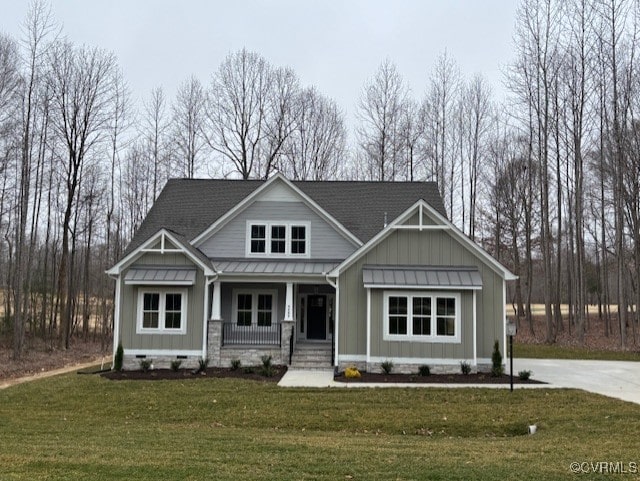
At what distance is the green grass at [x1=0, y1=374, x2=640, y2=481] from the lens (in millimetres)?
6184

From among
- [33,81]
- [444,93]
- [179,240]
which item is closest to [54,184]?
[33,81]

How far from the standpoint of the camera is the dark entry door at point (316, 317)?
62.8 ft

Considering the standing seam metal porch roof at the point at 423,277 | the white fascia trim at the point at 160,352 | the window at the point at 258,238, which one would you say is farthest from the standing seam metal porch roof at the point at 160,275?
the standing seam metal porch roof at the point at 423,277

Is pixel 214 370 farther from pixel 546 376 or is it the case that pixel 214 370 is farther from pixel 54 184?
pixel 54 184

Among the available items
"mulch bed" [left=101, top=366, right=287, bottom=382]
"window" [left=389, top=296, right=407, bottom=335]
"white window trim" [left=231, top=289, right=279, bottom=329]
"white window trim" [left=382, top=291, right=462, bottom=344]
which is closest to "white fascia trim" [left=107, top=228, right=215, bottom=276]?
"white window trim" [left=231, top=289, right=279, bottom=329]

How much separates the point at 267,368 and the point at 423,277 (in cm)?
A: 535

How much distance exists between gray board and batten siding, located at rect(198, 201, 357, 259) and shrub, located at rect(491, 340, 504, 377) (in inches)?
234

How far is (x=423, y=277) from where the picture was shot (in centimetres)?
1564

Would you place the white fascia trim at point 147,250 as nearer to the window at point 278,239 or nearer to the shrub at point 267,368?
the window at point 278,239

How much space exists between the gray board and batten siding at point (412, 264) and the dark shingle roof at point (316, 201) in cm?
296

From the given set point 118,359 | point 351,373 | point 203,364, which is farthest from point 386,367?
point 118,359

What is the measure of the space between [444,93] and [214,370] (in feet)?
82.1

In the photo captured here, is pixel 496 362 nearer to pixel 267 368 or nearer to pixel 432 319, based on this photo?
pixel 432 319

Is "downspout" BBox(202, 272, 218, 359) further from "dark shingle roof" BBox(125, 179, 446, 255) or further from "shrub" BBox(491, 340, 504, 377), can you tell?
"shrub" BBox(491, 340, 504, 377)
